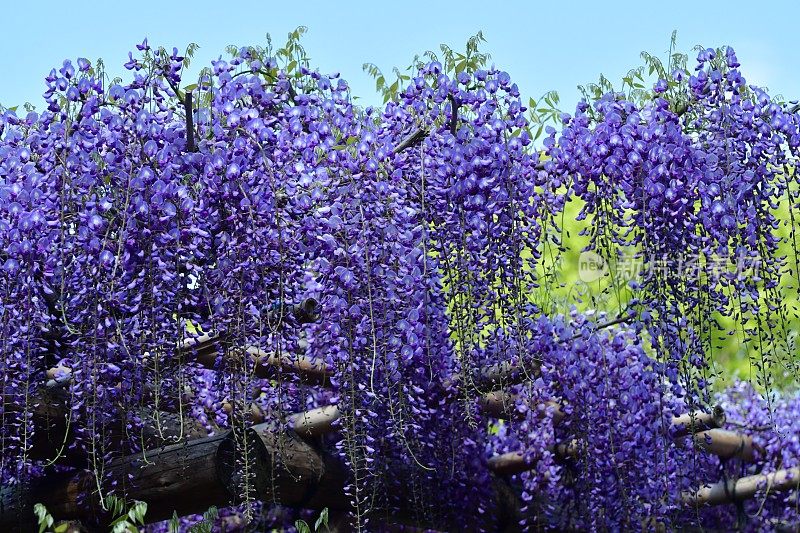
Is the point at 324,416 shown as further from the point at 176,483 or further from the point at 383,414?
the point at 176,483

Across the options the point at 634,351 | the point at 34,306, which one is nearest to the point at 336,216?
the point at 34,306

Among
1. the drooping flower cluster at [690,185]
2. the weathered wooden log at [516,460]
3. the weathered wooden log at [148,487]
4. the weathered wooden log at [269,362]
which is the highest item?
the drooping flower cluster at [690,185]

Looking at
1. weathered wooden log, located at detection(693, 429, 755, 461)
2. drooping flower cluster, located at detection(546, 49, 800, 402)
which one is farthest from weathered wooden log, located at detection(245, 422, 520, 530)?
weathered wooden log, located at detection(693, 429, 755, 461)

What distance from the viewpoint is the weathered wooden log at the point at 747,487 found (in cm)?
634

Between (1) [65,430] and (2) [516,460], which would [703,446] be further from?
(1) [65,430]

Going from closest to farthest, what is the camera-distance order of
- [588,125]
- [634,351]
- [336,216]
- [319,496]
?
[336,216], [588,125], [319,496], [634,351]

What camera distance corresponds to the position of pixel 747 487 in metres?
6.38

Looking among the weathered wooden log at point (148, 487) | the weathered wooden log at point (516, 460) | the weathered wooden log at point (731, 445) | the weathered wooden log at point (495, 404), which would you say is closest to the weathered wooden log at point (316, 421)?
the weathered wooden log at point (148, 487)

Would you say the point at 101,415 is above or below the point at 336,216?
below

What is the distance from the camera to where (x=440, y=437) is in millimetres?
5289

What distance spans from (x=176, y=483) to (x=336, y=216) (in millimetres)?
1489

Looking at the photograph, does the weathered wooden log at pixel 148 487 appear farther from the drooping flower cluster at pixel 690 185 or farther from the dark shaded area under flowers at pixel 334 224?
the drooping flower cluster at pixel 690 185

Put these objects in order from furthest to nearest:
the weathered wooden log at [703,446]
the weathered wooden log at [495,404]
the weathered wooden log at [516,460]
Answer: the weathered wooden log at [516,460] < the weathered wooden log at [703,446] < the weathered wooden log at [495,404]

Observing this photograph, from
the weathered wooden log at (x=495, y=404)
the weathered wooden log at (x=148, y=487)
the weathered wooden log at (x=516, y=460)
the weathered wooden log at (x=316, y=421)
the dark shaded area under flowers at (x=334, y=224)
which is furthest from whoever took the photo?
the weathered wooden log at (x=516, y=460)
